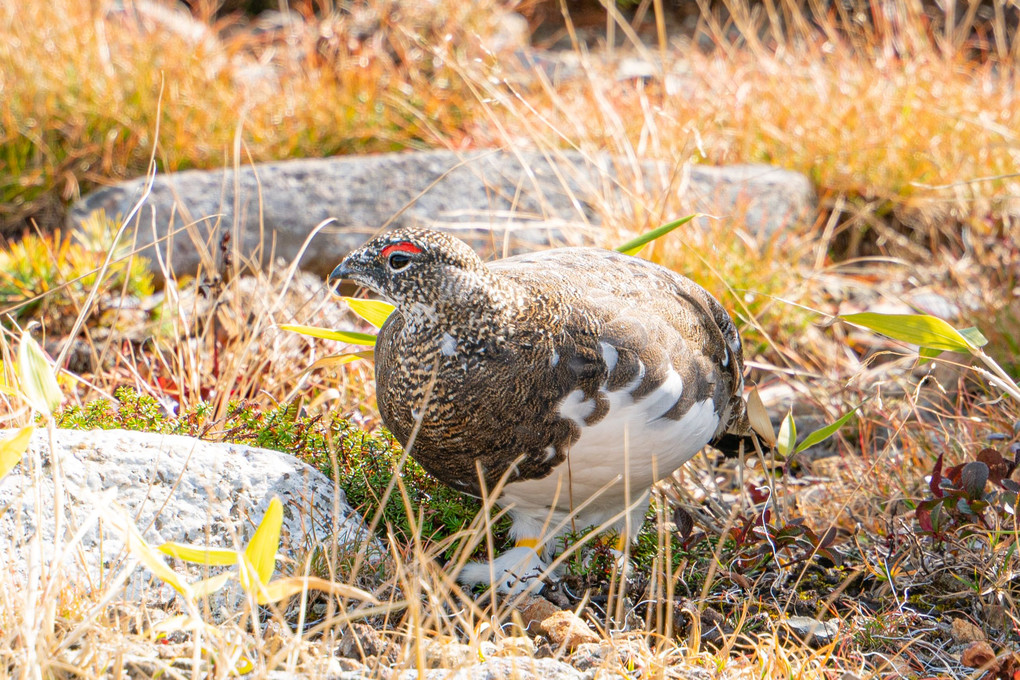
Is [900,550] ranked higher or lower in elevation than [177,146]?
lower

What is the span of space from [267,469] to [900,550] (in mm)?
1750

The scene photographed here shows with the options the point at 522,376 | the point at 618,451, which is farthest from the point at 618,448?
the point at 522,376

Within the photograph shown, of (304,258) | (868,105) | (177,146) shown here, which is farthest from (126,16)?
(868,105)

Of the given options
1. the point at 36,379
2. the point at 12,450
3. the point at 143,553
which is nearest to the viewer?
the point at 143,553

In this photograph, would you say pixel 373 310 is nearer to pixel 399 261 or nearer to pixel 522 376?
pixel 399 261

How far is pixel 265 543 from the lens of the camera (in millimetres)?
1756

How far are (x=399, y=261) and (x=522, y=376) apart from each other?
38cm

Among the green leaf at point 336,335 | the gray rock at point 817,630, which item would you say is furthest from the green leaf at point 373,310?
the gray rock at point 817,630

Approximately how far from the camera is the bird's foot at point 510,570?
243cm

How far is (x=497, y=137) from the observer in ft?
16.9

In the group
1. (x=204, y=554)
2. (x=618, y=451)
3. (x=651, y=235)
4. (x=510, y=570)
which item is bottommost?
(x=510, y=570)

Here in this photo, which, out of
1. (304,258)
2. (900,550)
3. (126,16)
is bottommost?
(900,550)

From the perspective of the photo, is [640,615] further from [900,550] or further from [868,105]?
[868,105]

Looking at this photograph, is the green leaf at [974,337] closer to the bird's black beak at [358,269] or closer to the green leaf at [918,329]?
the green leaf at [918,329]
